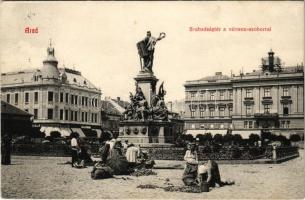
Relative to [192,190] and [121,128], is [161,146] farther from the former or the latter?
[192,190]

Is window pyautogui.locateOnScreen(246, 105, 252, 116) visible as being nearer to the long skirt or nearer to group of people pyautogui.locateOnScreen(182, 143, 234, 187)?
group of people pyautogui.locateOnScreen(182, 143, 234, 187)

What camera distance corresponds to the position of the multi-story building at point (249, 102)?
168ft

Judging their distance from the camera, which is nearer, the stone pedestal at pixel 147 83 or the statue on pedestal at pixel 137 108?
the statue on pedestal at pixel 137 108

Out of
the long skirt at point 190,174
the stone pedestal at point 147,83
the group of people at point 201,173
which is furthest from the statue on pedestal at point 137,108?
the long skirt at point 190,174

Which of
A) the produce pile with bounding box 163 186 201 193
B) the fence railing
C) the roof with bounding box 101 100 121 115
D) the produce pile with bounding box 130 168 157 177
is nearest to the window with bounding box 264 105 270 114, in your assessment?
the roof with bounding box 101 100 121 115

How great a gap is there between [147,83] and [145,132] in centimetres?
245

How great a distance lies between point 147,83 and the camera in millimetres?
22281

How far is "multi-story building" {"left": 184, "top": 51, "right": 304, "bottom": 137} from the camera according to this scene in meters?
51.2

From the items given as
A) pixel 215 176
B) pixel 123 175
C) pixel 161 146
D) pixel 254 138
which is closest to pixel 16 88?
pixel 254 138

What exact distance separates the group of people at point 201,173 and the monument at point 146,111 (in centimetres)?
850

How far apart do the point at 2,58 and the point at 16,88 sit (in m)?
29.4

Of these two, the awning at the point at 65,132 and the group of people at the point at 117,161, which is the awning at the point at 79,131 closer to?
the awning at the point at 65,132

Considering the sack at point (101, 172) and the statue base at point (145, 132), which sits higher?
the statue base at point (145, 132)

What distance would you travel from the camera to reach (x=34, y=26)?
16.4m
